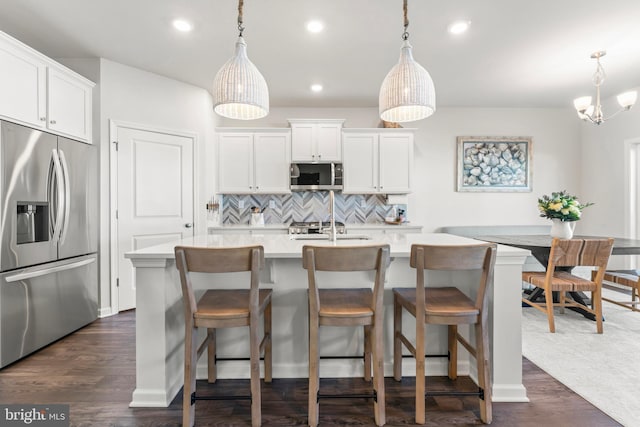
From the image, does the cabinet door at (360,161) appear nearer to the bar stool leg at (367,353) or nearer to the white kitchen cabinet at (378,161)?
the white kitchen cabinet at (378,161)

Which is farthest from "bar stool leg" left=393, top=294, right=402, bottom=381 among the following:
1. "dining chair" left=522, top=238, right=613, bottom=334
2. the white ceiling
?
the white ceiling

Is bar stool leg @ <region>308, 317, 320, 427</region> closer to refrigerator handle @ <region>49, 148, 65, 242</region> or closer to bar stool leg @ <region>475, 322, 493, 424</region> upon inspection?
bar stool leg @ <region>475, 322, 493, 424</region>

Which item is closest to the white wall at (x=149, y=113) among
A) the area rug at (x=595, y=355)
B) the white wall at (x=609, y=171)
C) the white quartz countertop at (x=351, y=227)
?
the white quartz countertop at (x=351, y=227)

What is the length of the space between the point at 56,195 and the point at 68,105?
88 centimetres

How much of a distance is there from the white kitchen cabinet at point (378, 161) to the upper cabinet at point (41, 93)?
9.89 ft

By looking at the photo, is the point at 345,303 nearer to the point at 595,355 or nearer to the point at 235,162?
the point at 595,355

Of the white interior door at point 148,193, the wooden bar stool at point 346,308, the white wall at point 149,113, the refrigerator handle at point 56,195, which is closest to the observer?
the wooden bar stool at point 346,308

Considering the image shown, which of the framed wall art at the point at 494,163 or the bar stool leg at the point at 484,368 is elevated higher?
the framed wall art at the point at 494,163

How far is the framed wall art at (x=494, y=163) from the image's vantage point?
490 centimetres

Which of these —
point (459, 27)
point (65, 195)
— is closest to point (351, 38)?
point (459, 27)

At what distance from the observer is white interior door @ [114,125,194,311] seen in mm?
3416

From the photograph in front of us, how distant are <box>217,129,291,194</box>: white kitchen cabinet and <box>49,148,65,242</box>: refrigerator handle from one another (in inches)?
75.2

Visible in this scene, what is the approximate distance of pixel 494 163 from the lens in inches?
193

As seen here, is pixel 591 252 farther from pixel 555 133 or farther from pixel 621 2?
pixel 555 133
